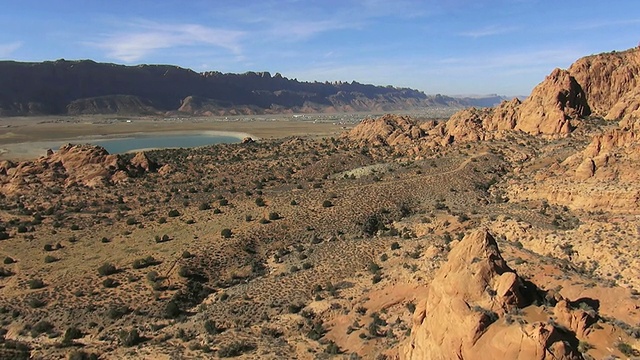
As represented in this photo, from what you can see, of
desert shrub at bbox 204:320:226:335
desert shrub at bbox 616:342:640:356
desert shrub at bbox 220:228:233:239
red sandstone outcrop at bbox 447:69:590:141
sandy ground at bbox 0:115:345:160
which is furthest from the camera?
sandy ground at bbox 0:115:345:160

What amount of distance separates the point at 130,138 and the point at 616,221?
13531 cm

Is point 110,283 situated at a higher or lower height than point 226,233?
lower

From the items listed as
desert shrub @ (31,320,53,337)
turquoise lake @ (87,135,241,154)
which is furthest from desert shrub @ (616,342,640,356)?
turquoise lake @ (87,135,241,154)

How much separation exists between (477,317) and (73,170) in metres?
56.8

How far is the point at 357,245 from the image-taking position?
31297mm

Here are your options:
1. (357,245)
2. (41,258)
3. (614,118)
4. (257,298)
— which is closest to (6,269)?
(41,258)

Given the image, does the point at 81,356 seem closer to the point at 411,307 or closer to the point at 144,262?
the point at 144,262

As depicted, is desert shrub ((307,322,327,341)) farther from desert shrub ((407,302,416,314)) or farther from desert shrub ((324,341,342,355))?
desert shrub ((407,302,416,314))

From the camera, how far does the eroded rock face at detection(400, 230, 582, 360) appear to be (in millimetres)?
12344

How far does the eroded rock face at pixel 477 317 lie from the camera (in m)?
12.3

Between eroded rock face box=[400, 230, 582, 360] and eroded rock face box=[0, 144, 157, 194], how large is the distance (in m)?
48.5

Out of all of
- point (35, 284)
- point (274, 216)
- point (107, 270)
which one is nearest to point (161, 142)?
point (274, 216)

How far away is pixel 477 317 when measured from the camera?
13.6 metres

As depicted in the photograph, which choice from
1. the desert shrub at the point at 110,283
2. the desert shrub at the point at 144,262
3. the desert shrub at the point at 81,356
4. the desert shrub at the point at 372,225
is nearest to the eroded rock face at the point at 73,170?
the desert shrub at the point at 144,262
